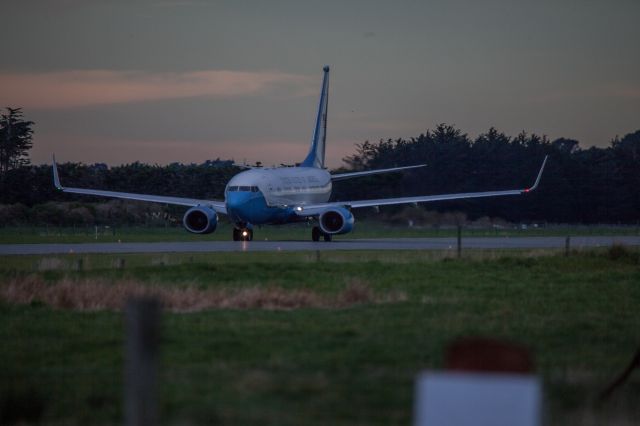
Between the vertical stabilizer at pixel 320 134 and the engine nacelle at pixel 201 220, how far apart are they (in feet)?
36.5

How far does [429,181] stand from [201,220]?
2874cm

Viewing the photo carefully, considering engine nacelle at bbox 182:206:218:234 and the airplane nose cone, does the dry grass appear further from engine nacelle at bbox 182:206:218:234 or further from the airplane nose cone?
engine nacelle at bbox 182:206:218:234

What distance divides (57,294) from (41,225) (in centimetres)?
6272

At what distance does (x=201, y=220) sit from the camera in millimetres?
61188

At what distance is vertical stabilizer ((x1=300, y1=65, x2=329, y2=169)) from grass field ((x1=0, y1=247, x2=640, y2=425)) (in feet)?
123

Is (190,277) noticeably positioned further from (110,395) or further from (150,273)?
(110,395)

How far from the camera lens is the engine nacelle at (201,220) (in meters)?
60.5

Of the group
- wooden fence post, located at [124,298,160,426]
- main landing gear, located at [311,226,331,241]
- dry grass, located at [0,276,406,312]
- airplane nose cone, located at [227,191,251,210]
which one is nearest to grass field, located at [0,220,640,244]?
airplane nose cone, located at [227,191,251,210]

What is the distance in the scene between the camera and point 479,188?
9375 cm

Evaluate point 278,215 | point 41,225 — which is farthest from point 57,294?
point 41,225

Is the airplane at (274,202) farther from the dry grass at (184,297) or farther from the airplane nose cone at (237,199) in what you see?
the dry grass at (184,297)

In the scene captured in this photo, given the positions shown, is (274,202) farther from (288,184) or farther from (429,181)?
(429,181)

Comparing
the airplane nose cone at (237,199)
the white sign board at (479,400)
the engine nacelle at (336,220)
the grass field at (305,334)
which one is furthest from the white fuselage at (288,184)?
the white sign board at (479,400)

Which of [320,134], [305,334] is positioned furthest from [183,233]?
[305,334]
